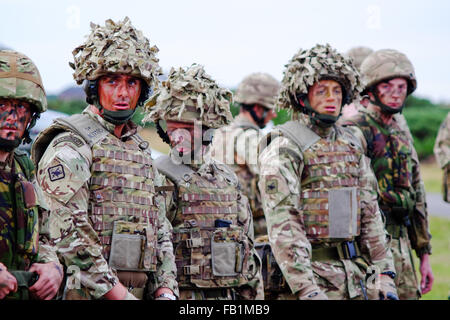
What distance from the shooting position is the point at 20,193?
16.3 feet

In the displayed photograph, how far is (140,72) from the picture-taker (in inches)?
235

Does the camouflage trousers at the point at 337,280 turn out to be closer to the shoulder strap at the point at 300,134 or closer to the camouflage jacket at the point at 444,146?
the shoulder strap at the point at 300,134

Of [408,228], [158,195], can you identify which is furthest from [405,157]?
[158,195]

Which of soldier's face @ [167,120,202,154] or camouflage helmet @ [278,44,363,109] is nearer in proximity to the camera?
soldier's face @ [167,120,202,154]

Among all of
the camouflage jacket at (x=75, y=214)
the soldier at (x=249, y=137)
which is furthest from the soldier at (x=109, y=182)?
the soldier at (x=249, y=137)

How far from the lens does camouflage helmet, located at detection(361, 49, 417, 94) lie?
8.72 m

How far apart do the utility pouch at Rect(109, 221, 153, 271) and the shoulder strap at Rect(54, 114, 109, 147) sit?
0.62m

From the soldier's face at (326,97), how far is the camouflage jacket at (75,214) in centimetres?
245

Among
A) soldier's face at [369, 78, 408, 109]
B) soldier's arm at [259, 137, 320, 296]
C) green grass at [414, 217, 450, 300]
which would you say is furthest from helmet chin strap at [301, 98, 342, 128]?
green grass at [414, 217, 450, 300]

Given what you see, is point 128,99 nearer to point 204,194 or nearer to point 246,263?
point 204,194

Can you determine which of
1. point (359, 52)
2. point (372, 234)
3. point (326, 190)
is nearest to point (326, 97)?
point (326, 190)

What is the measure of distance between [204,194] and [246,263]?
70 centimetres

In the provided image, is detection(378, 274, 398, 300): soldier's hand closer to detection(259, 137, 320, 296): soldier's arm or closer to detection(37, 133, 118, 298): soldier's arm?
detection(259, 137, 320, 296): soldier's arm
